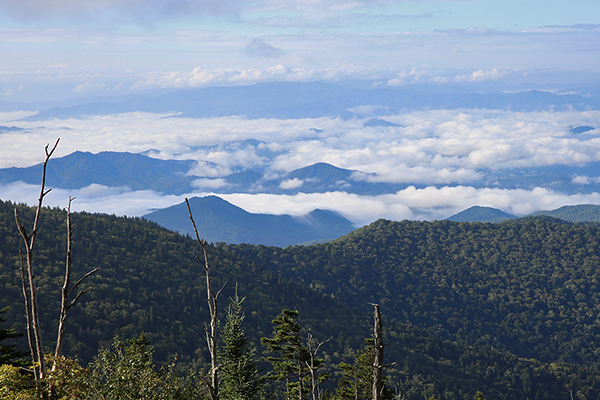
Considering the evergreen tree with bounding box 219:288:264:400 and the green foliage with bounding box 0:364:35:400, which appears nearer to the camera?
the green foliage with bounding box 0:364:35:400

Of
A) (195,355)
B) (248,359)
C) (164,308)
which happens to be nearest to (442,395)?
(195,355)

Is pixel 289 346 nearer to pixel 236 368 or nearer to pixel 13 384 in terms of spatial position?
pixel 236 368

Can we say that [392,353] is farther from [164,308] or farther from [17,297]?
Result: [17,297]

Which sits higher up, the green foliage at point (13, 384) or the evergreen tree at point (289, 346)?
the green foliage at point (13, 384)

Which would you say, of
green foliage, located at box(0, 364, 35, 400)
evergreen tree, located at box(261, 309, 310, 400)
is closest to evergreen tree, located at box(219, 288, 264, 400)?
evergreen tree, located at box(261, 309, 310, 400)

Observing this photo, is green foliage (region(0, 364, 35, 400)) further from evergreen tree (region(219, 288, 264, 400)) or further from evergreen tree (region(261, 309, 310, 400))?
evergreen tree (region(261, 309, 310, 400))

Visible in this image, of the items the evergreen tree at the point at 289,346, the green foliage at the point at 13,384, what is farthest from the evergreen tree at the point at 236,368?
the green foliage at the point at 13,384

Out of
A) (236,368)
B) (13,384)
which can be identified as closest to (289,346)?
(236,368)

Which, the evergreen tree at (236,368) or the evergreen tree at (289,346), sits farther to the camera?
the evergreen tree at (289,346)

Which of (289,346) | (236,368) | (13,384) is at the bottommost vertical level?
(289,346)

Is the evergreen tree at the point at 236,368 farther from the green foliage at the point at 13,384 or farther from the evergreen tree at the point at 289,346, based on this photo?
the green foliage at the point at 13,384

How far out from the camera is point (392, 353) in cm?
16450

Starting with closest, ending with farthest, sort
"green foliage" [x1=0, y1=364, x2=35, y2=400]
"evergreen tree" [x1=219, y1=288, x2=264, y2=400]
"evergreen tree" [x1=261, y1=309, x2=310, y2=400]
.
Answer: "green foliage" [x1=0, y1=364, x2=35, y2=400], "evergreen tree" [x1=219, y1=288, x2=264, y2=400], "evergreen tree" [x1=261, y1=309, x2=310, y2=400]

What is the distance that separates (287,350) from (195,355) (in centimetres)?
10569
